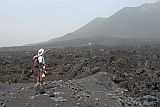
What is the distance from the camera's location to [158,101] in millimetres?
25406

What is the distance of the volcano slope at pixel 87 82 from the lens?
1991cm

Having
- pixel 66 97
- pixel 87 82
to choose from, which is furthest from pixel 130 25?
pixel 66 97

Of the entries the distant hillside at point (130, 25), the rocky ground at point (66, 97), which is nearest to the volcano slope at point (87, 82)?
the rocky ground at point (66, 97)

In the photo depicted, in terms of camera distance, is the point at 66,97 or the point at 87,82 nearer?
the point at 66,97

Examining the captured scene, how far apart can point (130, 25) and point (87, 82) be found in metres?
138

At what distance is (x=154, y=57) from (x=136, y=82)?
15.4 meters

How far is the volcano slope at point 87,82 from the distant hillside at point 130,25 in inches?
3682

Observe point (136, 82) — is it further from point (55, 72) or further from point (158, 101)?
point (55, 72)

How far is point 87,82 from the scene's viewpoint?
2516 cm

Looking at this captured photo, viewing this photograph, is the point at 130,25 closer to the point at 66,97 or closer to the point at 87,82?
the point at 87,82

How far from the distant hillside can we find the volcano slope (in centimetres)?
9352

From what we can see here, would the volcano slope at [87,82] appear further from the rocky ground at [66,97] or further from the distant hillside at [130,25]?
the distant hillside at [130,25]

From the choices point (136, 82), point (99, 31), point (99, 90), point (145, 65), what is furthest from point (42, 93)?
point (99, 31)

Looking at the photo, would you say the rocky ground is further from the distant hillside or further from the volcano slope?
the distant hillside
